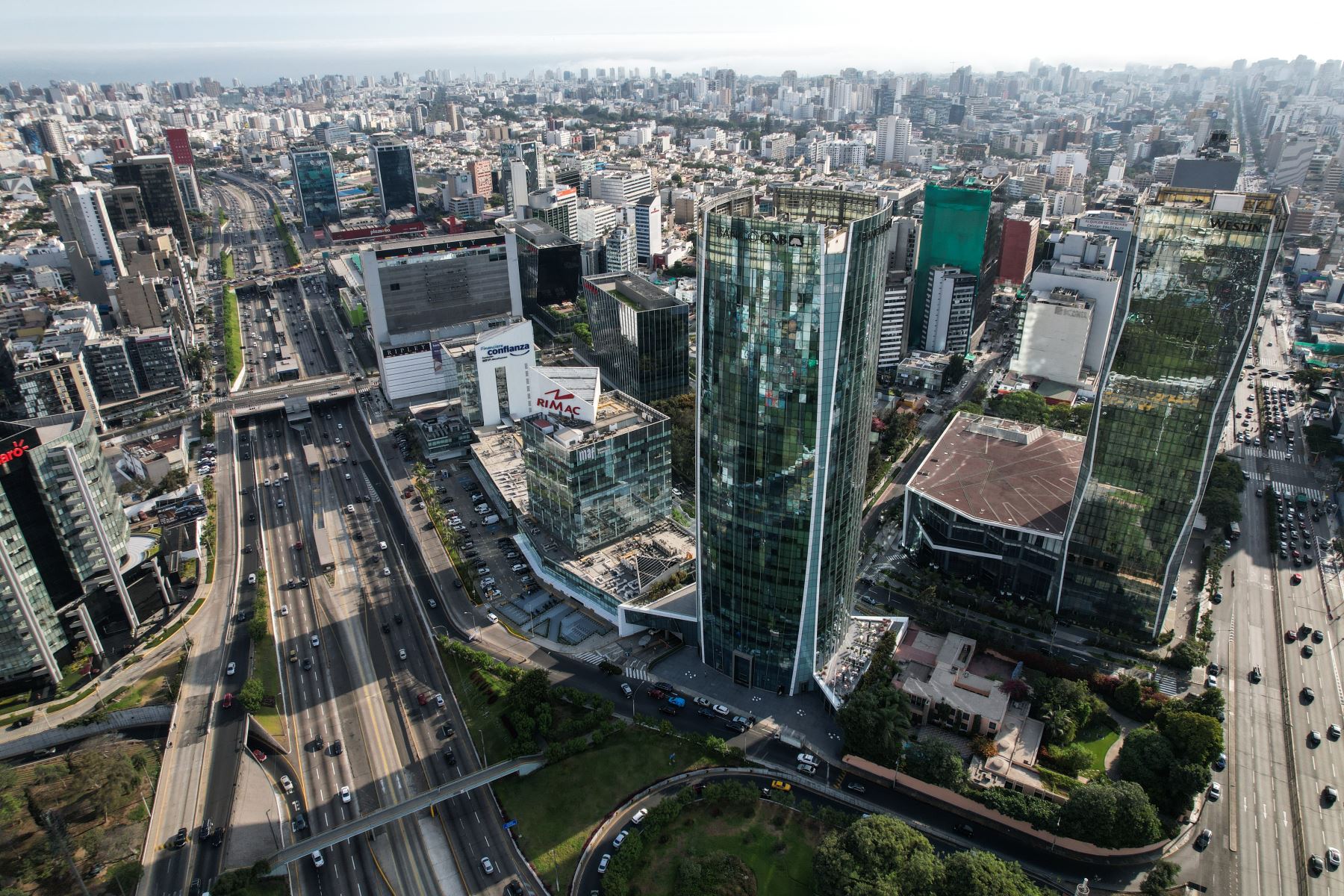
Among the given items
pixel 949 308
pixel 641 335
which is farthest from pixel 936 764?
pixel 949 308

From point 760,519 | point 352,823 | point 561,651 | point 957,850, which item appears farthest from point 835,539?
point 352,823

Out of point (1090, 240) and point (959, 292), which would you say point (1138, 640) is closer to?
point (959, 292)

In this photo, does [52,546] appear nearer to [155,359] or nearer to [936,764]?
[155,359]

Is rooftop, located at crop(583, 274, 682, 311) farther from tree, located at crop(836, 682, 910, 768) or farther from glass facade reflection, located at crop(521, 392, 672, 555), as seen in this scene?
tree, located at crop(836, 682, 910, 768)

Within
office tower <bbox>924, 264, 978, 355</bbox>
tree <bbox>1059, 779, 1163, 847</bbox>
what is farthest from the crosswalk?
office tower <bbox>924, 264, 978, 355</bbox>

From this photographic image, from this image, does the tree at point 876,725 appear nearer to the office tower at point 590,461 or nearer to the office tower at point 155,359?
the office tower at point 590,461
